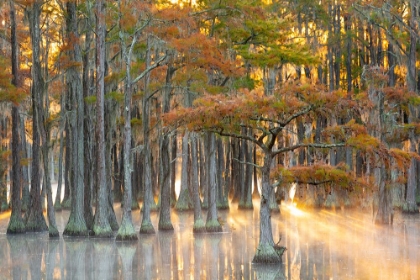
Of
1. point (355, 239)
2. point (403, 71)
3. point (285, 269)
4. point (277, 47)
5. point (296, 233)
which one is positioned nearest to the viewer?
point (285, 269)

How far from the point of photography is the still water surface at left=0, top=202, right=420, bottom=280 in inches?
604

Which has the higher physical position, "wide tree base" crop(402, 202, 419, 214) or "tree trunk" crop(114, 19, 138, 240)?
"tree trunk" crop(114, 19, 138, 240)

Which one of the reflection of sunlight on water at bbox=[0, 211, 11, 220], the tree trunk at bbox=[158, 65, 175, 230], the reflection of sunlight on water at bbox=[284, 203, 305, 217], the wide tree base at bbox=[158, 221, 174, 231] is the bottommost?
the reflection of sunlight on water at bbox=[284, 203, 305, 217]

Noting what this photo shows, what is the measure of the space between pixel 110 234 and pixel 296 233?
6.00 metres

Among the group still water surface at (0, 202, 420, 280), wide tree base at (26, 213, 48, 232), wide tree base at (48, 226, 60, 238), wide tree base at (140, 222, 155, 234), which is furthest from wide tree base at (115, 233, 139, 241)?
wide tree base at (26, 213, 48, 232)

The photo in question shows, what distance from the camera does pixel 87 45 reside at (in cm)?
2500

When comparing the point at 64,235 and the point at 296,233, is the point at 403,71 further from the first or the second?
the point at 64,235

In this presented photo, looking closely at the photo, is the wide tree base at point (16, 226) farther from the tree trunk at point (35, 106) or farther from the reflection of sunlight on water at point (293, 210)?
the reflection of sunlight on water at point (293, 210)

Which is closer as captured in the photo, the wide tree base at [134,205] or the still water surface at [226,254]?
the still water surface at [226,254]

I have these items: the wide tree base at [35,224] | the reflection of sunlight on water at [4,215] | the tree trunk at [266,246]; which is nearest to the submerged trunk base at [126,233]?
the wide tree base at [35,224]

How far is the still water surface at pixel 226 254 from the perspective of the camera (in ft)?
50.4

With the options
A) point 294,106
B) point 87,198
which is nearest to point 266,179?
point 294,106

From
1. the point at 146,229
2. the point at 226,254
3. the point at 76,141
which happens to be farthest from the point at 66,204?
the point at 226,254

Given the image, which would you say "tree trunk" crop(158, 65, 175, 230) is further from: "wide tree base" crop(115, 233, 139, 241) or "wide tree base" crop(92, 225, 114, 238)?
"wide tree base" crop(115, 233, 139, 241)
